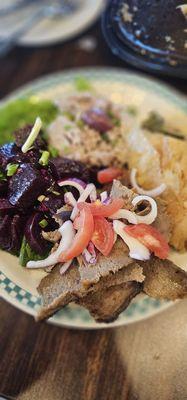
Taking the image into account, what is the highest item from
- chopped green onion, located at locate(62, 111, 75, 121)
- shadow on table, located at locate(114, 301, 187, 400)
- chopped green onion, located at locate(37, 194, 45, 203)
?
chopped green onion, located at locate(37, 194, 45, 203)

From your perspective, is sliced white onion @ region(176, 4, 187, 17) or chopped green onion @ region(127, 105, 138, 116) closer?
sliced white onion @ region(176, 4, 187, 17)

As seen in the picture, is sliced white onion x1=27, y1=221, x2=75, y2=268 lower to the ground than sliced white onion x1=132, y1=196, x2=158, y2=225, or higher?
higher

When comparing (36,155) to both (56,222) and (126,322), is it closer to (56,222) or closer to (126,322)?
(56,222)

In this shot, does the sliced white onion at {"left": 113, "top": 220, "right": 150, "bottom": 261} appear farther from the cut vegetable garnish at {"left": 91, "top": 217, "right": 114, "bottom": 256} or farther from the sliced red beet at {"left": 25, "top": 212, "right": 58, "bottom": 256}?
the sliced red beet at {"left": 25, "top": 212, "right": 58, "bottom": 256}

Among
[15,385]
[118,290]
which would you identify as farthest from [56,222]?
[15,385]

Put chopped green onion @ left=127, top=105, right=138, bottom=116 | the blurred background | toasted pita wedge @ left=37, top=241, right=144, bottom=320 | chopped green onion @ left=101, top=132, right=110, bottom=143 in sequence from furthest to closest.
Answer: the blurred background, chopped green onion @ left=127, top=105, right=138, bottom=116, chopped green onion @ left=101, top=132, right=110, bottom=143, toasted pita wedge @ left=37, top=241, right=144, bottom=320

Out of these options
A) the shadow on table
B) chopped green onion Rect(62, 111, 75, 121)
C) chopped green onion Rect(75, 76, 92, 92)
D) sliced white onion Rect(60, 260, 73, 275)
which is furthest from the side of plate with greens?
chopped green onion Rect(75, 76, 92, 92)

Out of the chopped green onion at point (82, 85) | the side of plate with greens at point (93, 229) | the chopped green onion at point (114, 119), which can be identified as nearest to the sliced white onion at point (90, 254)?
the side of plate with greens at point (93, 229)

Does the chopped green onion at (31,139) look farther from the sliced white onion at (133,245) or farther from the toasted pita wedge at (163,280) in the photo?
the toasted pita wedge at (163,280)

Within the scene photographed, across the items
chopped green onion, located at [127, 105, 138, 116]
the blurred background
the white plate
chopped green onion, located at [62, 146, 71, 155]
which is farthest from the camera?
the white plate
